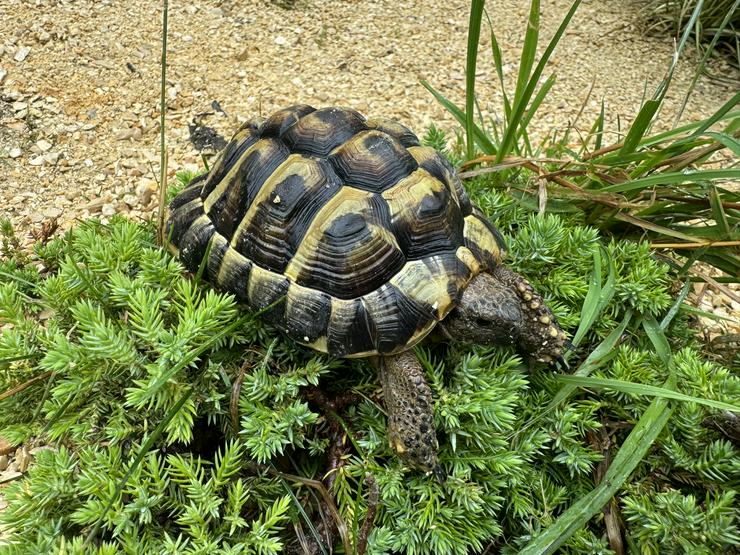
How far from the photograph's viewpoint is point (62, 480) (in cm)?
131

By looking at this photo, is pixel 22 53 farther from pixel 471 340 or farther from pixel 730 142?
pixel 730 142

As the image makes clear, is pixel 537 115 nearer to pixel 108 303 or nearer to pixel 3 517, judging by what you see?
pixel 108 303

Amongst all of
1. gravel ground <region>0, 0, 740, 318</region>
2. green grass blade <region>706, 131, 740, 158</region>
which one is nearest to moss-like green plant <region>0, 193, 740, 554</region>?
green grass blade <region>706, 131, 740, 158</region>

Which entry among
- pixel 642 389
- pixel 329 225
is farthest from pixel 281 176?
pixel 642 389

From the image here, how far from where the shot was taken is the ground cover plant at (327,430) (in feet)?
4.31

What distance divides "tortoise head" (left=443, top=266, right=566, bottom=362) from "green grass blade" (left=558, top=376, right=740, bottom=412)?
0.47 ft

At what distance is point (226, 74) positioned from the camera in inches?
133

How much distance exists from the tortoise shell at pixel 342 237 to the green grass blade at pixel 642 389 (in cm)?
46

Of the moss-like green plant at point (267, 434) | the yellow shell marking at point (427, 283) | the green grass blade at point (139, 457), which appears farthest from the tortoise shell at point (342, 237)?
the green grass blade at point (139, 457)

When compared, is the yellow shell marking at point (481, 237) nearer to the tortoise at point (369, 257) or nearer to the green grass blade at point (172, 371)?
the tortoise at point (369, 257)

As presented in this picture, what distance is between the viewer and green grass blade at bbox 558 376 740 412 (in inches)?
53.2

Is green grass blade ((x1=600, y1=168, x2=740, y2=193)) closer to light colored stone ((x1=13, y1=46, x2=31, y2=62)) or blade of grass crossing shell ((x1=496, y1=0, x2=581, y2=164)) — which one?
blade of grass crossing shell ((x1=496, y1=0, x2=581, y2=164))

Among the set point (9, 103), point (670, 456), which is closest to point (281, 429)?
point (670, 456)

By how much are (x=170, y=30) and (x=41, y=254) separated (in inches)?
90.2
